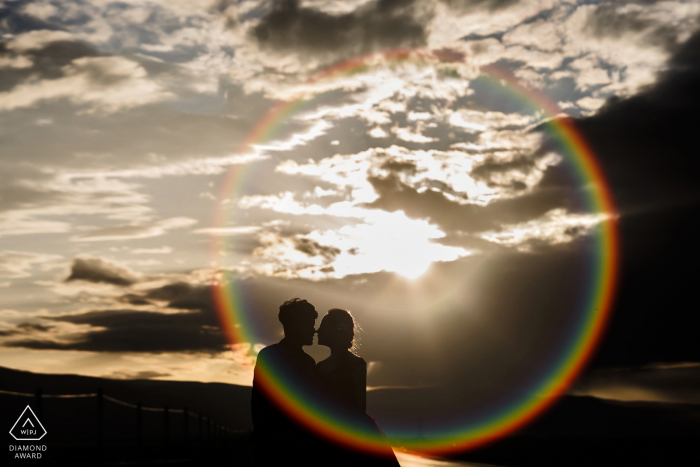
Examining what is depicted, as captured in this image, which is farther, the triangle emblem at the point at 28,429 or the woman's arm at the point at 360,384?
the triangle emblem at the point at 28,429

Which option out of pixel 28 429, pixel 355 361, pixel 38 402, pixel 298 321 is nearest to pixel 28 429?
pixel 28 429

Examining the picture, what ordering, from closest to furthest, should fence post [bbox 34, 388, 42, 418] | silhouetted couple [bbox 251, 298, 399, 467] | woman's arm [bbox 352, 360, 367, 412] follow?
silhouetted couple [bbox 251, 298, 399, 467] < woman's arm [bbox 352, 360, 367, 412] < fence post [bbox 34, 388, 42, 418]

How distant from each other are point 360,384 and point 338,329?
42 cm

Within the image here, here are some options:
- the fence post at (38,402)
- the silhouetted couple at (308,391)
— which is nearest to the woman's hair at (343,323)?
the silhouetted couple at (308,391)

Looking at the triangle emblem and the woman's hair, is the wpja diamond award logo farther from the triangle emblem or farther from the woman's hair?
the woman's hair

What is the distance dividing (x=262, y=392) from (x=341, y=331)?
0.73 metres

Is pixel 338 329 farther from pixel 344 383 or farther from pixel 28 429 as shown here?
pixel 28 429

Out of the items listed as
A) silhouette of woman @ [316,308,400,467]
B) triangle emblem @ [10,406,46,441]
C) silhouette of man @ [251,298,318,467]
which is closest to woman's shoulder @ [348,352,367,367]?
silhouette of woman @ [316,308,400,467]

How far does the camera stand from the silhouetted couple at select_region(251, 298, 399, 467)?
450 centimetres

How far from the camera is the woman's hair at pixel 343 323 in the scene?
4.99 meters

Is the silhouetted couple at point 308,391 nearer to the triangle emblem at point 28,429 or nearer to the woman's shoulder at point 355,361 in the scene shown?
the woman's shoulder at point 355,361

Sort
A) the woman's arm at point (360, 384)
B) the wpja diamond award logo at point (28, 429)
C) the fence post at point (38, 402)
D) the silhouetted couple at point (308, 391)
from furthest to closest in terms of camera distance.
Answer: the wpja diamond award logo at point (28, 429) < the fence post at point (38, 402) < the woman's arm at point (360, 384) < the silhouetted couple at point (308, 391)

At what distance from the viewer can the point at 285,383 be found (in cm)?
468

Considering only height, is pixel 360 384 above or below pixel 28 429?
above
